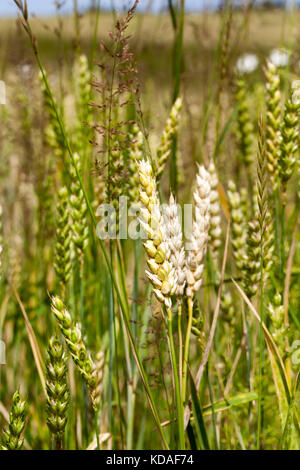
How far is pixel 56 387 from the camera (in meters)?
0.51

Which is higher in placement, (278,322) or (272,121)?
(272,121)

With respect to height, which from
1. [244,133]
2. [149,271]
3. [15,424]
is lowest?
[15,424]

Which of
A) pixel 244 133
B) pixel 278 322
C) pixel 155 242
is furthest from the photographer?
pixel 244 133

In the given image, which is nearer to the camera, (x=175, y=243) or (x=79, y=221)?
(x=175, y=243)

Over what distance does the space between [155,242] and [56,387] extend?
0.62ft

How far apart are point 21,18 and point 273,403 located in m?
0.82

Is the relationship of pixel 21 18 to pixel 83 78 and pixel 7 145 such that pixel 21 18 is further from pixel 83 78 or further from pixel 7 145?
pixel 7 145

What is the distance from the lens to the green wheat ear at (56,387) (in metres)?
0.51

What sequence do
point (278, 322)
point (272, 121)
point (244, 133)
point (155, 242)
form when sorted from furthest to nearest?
point (244, 133)
point (272, 121)
point (278, 322)
point (155, 242)

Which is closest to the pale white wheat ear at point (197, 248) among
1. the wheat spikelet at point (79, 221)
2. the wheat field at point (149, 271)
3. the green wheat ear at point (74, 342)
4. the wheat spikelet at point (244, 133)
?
the wheat field at point (149, 271)

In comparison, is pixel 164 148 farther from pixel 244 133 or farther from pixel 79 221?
pixel 244 133

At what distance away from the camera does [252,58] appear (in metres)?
2.50

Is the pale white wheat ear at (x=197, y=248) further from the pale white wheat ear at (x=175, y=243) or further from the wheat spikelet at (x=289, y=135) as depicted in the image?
the wheat spikelet at (x=289, y=135)

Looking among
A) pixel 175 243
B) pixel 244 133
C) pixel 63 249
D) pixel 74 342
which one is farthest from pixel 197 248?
pixel 244 133
